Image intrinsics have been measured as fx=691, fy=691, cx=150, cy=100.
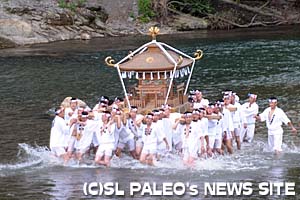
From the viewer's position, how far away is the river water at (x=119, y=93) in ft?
66.9

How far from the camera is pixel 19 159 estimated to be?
23062mm

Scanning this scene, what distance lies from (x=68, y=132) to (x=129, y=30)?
125ft

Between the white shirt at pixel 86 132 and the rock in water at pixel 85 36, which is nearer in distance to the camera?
the white shirt at pixel 86 132

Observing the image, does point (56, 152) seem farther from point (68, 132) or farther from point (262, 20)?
point (262, 20)

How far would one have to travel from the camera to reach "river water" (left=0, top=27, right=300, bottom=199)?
66.9 feet

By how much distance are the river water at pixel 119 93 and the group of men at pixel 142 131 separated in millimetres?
441

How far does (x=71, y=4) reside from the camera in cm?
5909

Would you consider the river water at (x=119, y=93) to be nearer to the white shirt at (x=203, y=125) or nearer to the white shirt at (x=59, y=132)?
the white shirt at (x=59, y=132)

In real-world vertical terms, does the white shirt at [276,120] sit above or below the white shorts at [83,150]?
above

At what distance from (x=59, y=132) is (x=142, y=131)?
8.50 ft

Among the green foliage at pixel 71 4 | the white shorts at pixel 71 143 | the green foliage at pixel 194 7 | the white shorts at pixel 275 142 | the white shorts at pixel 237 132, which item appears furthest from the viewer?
the green foliage at pixel 194 7

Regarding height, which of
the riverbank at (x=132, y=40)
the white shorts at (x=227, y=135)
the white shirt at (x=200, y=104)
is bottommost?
the white shorts at (x=227, y=135)

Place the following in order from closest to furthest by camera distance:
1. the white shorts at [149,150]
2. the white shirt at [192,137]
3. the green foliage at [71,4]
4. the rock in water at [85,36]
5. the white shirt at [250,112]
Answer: the white shirt at [192,137] → the white shorts at [149,150] → the white shirt at [250,112] → the rock in water at [85,36] → the green foliage at [71,4]

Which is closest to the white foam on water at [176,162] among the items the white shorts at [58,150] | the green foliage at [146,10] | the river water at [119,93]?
the river water at [119,93]
